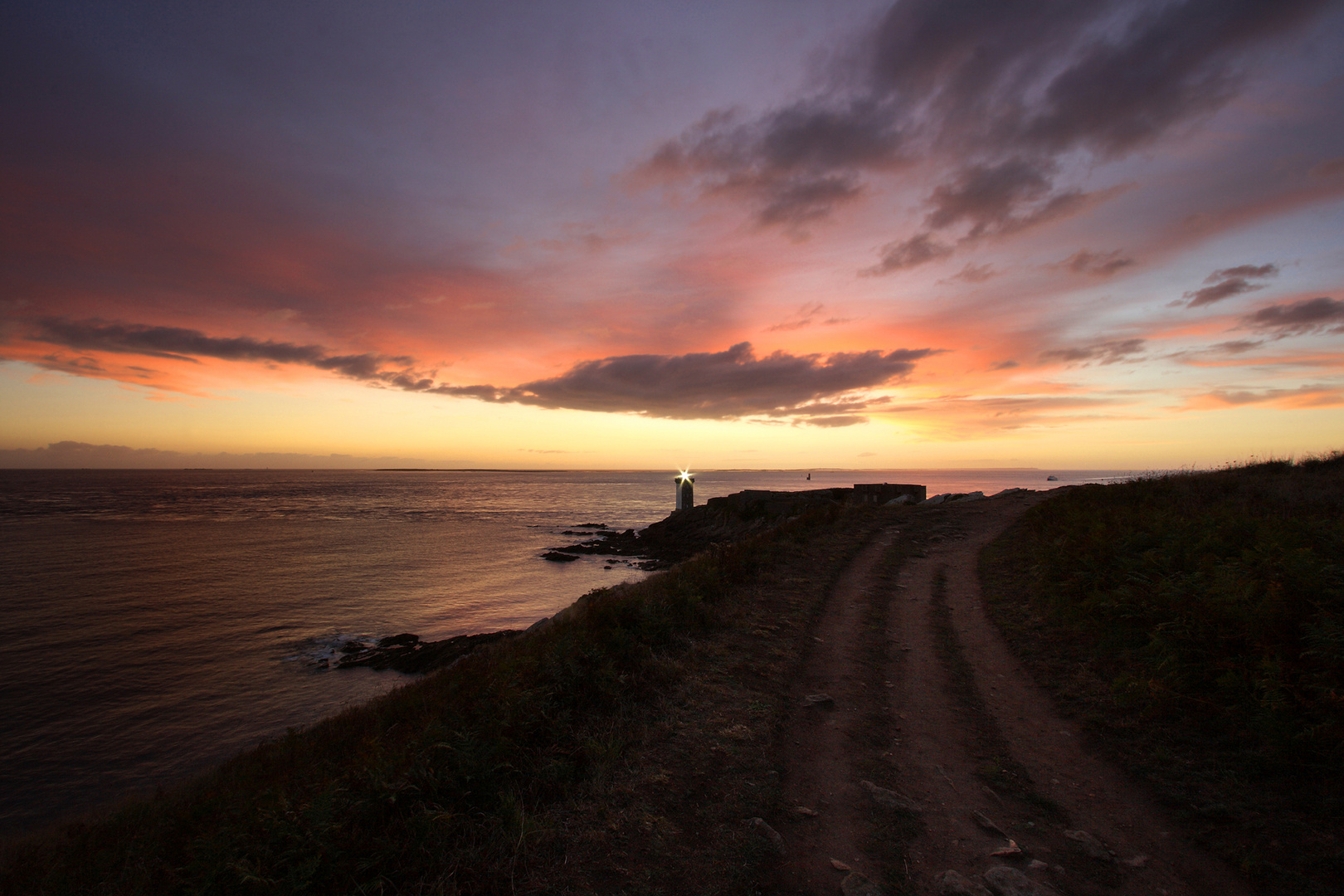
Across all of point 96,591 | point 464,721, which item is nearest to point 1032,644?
point 464,721

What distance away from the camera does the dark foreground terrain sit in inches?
170

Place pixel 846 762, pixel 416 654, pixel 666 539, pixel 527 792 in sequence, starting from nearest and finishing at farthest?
pixel 527 792
pixel 846 762
pixel 416 654
pixel 666 539

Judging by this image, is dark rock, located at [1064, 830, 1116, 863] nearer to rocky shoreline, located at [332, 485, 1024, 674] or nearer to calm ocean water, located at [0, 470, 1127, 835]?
calm ocean water, located at [0, 470, 1127, 835]

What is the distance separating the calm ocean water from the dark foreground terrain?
5228mm

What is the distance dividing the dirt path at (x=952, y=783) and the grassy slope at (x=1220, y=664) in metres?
0.44

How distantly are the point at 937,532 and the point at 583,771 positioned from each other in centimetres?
2063

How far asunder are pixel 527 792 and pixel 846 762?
3467 mm

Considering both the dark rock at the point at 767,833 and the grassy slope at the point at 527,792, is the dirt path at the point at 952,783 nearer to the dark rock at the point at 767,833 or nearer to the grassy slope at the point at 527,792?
the dark rock at the point at 767,833

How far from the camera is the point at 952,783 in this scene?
18.5 feet

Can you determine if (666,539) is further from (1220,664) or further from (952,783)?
(952,783)

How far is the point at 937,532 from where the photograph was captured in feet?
73.6

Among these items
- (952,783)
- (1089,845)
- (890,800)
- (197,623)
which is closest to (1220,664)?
(1089,845)

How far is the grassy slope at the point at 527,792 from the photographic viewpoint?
169 inches

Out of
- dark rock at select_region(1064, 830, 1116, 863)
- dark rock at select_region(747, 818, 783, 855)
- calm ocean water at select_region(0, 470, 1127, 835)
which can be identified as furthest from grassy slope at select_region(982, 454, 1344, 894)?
calm ocean water at select_region(0, 470, 1127, 835)
